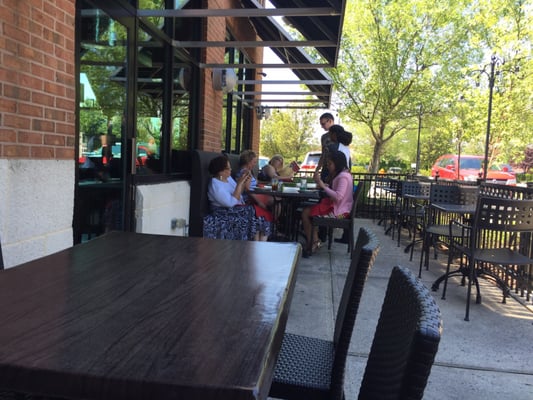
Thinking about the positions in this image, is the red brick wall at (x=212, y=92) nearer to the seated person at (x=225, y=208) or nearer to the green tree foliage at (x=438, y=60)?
the seated person at (x=225, y=208)

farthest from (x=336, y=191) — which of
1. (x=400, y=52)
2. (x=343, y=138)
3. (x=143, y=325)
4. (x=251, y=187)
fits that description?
(x=400, y=52)

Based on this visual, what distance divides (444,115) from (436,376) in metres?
16.7

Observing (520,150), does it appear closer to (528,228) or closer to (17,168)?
(528,228)

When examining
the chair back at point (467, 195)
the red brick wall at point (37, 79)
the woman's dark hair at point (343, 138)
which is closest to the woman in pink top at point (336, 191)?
the woman's dark hair at point (343, 138)

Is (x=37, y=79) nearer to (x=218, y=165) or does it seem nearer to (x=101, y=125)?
(x=101, y=125)

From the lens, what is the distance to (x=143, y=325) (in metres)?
1.10

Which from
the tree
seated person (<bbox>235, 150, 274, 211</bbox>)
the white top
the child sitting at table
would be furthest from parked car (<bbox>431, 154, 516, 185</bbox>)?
the white top

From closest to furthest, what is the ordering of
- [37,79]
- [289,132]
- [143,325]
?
[143,325] < [37,79] < [289,132]

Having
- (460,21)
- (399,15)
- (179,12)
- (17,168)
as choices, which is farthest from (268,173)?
(460,21)

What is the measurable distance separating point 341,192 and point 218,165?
1716 millimetres

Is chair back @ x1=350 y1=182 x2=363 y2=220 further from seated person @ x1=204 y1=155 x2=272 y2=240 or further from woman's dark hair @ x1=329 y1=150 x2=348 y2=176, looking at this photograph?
seated person @ x1=204 y1=155 x2=272 y2=240

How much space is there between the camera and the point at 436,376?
2730 mm

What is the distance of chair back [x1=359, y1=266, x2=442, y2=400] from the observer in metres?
0.76

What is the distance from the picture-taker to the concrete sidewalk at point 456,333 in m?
2.63
